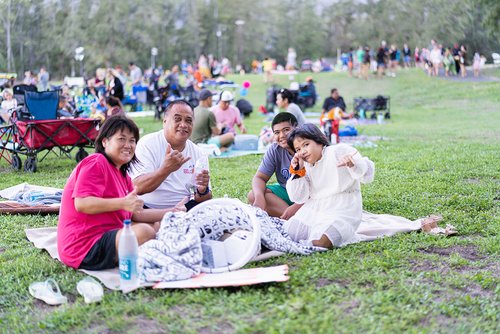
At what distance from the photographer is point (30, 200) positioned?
6902 mm

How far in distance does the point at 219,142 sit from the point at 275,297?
7.26m

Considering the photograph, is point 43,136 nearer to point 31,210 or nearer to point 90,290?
point 31,210

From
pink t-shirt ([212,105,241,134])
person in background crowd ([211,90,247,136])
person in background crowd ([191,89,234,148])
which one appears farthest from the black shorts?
pink t-shirt ([212,105,241,134])

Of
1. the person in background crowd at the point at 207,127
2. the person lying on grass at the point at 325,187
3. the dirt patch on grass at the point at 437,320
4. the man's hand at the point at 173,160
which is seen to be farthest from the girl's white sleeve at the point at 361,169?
the person in background crowd at the point at 207,127

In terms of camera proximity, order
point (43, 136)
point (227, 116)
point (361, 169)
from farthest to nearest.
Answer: point (227, 116), point (43, 136), point (361, 169)

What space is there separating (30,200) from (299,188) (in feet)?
10.8

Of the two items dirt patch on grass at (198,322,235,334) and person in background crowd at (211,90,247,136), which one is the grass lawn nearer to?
dirt patch on grass at (198,322,235,334)

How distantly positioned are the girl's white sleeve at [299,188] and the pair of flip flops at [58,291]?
5.76 feet

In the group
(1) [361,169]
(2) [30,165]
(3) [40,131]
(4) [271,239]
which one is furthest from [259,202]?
(2) [30,165]

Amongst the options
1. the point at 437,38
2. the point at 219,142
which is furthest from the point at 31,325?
the point at 437,38

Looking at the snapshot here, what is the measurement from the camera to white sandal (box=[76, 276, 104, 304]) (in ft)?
12.2

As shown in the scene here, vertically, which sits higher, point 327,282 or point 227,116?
point 227,116

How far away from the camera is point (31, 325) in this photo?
11.3 feet

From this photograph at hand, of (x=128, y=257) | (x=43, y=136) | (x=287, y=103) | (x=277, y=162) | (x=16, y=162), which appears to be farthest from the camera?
(x=16, y=162)
